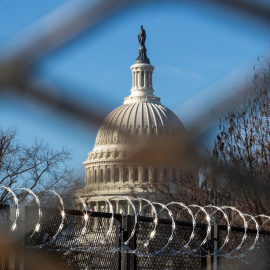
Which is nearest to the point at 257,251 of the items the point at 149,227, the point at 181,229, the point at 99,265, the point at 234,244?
the point at 234,244

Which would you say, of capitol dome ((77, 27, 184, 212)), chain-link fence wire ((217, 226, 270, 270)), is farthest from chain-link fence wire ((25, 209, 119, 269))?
capitol dome ((77, 27, 184, 212))

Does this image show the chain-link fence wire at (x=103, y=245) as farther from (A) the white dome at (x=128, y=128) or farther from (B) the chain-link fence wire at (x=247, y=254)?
(A) the white dome at (x=128, y=128)

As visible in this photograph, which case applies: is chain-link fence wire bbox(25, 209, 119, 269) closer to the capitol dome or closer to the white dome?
the capitol dome

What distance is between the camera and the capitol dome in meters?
1.24

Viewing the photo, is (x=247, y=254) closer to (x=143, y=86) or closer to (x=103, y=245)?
(x=103, y=245)

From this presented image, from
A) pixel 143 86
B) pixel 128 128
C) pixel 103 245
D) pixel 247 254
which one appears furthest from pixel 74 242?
pixel 128 128

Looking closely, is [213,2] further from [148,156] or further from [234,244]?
[234,244]

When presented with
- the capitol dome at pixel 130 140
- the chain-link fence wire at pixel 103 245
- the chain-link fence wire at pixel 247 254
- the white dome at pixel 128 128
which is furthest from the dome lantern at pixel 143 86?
the chain-link fence wire at pixel 247 254

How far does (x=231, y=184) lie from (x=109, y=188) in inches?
15.0

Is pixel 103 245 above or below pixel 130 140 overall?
above

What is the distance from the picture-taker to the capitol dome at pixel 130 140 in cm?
124

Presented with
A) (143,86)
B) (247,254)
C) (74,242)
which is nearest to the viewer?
(143,86)

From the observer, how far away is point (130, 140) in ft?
4.06

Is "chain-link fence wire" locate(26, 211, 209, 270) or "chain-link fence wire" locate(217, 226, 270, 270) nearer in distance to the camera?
"chain-link fence wire" locate(26, 211, 209, 270)
